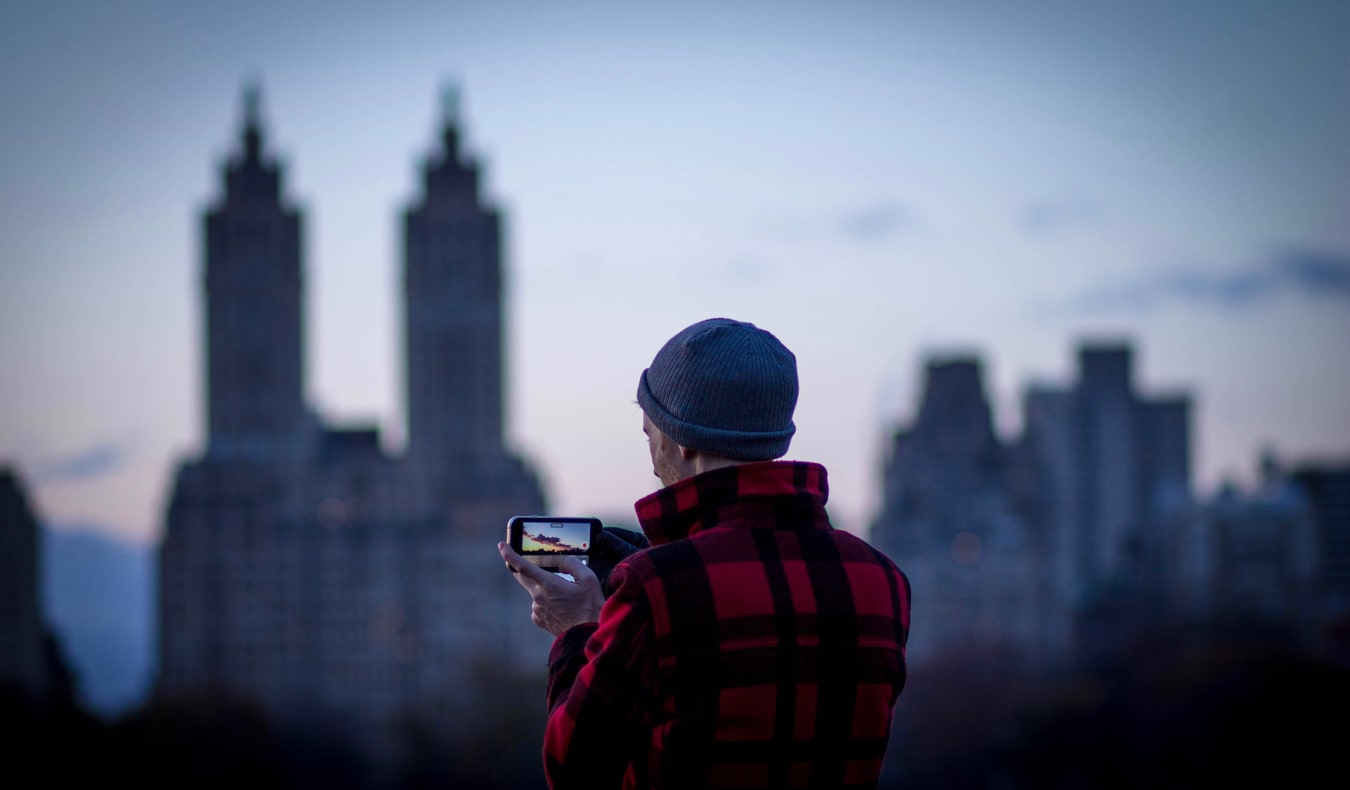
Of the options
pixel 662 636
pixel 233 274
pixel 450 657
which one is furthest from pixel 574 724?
pixel 233 274

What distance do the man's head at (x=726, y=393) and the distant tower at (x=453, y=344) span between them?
4824 inches

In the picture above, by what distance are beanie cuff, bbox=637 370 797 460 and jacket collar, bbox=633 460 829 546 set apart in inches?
2.8

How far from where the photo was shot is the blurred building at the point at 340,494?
121m

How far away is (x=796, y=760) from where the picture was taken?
4.77m

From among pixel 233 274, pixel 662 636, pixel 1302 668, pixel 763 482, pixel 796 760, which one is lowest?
pixel 1302 668

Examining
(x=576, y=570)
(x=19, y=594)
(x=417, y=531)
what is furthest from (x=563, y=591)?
(x=417, y=531)

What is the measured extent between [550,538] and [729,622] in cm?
76

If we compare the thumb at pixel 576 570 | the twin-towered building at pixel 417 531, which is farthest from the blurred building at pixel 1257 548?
the thumb at pixel 576 570

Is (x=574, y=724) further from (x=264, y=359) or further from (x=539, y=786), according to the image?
(x=264, y=359)

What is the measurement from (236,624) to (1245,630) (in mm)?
65770

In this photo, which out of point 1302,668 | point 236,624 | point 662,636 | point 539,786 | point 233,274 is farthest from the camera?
point 233,274

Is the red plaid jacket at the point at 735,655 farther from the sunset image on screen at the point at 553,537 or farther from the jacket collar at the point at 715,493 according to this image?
the sunset image on screen at the point at 553,537

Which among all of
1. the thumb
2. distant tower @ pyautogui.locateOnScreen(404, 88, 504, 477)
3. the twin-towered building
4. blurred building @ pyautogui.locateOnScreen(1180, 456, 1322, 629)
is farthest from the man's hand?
blurred building @ pyautogui.locateOnScreen(1180, 456, 1322, 629)

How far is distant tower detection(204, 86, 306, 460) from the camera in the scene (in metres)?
127
